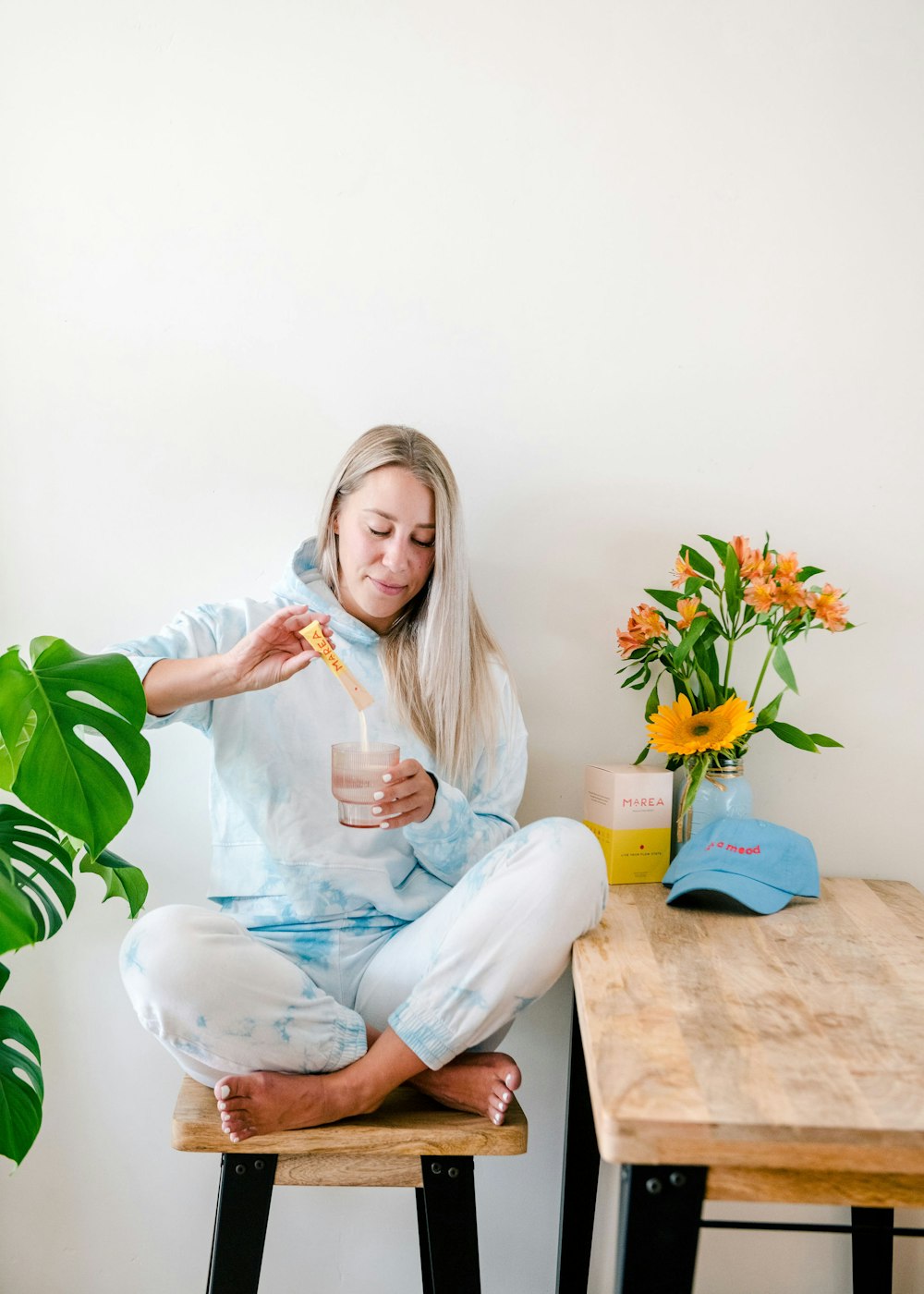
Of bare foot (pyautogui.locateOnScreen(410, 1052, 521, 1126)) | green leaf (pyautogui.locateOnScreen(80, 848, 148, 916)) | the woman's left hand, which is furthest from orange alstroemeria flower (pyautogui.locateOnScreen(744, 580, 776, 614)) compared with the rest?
green leaf (pyautogui.locateOnScreen(80, 848, 148, 916))

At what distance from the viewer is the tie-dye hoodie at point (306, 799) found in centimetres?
145

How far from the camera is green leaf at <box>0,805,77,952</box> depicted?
1112 mm

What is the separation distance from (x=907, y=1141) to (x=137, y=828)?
3.96 ft

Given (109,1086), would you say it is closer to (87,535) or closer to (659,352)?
(87,535)

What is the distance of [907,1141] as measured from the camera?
2.53 feet

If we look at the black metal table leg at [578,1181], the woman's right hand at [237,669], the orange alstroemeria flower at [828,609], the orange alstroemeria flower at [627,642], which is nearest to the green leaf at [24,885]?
the woman's right hand at [237,669]

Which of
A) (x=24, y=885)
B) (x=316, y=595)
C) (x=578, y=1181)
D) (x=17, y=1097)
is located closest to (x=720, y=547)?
(x=316, y=595)

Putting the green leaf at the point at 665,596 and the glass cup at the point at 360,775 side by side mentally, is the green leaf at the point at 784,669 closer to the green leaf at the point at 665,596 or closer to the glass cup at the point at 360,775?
the green leaf at the point at 665,596

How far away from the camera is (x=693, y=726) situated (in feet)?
5.06

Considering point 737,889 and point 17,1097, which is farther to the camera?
point 737,889

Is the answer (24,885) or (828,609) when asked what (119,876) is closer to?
(24,885)

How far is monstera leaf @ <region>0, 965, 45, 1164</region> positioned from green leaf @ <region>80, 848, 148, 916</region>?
0.16 m

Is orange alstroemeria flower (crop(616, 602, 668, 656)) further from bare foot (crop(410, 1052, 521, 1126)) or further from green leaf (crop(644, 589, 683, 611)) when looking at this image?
bare foot (crop(410, 1052, 521, 1126))

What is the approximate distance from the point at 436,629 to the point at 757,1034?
73 cm
